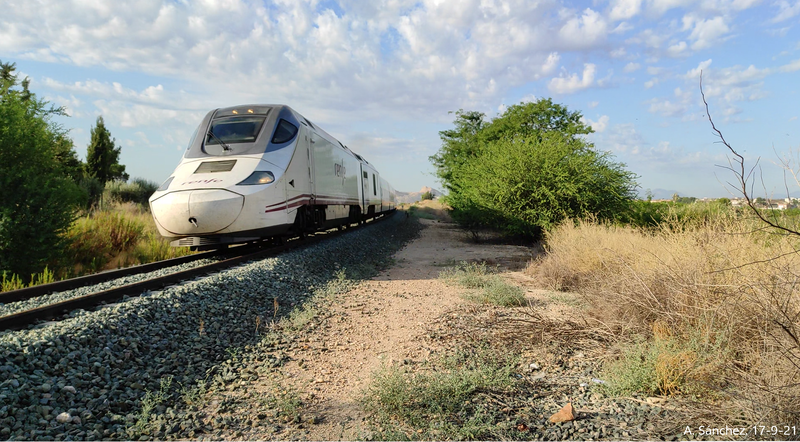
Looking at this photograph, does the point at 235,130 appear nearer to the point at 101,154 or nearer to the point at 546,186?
the point at 546,186

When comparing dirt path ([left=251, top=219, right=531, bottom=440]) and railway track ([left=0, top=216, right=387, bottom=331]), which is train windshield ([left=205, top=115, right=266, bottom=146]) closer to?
railway track ([left=0, top=216, right=387, bottom=331])

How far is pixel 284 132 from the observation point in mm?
10695

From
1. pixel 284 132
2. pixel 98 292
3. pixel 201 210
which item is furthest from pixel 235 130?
pixel 98 292

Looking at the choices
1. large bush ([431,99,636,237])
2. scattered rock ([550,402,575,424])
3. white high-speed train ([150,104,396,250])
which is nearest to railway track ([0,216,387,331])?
white high-speed train ([150,104,396,250])

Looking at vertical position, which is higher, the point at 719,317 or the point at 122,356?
the point at 719,317

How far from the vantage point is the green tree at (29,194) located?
27.0 feet

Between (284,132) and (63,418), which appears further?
(284,132)

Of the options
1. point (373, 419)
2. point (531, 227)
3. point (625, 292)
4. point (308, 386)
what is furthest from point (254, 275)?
point (531, 227)

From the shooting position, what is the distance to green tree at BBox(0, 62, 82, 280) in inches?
324

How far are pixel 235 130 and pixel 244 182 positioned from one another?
2027mm

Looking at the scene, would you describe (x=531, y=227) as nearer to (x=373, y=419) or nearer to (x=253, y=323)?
(x=253, y=323)

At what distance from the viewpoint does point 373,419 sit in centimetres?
359

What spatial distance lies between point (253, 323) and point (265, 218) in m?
3.87

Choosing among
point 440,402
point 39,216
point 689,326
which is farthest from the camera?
point 39,216
